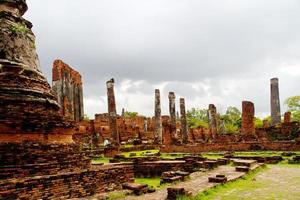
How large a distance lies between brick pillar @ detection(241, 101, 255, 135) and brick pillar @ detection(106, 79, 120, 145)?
7.96 m

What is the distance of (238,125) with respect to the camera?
42.5 meters

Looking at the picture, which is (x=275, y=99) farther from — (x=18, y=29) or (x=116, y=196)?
(x=18, y=29)

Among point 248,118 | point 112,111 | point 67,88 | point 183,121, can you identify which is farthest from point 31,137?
point 183,121

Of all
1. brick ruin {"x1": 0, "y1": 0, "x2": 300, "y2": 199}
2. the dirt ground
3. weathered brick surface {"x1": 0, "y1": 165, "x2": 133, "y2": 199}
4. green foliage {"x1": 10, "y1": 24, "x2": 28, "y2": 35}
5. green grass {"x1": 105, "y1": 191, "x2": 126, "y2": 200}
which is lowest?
the dirt ground

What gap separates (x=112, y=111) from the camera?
19.7 meters

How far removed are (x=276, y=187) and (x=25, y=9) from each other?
7277 mm

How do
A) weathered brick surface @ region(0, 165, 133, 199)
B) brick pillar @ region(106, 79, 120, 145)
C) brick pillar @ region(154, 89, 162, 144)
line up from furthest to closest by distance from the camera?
brick pillar @ region(154, 89, 162, 144)
brick pillar @ region(106, 79, 120, 145)
weathered brick surface @ region(0, 165, 133, 199)

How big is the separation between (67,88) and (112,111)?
4.61 m

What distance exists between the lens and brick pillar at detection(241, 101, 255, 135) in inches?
786

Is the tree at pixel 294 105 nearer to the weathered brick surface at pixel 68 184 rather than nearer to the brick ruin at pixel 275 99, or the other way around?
the brick ruin at pixel 275 99

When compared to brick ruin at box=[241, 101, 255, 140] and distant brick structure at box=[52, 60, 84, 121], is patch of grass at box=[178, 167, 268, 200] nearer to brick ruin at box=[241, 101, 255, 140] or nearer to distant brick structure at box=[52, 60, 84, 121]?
brick ruin at box=[241, 101, 255, 140]

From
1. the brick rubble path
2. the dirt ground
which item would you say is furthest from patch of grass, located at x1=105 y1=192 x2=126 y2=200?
the dirt ground

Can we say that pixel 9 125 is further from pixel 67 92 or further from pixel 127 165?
pixel 67 92

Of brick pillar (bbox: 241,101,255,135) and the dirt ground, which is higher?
brick pillar (bbox: 241,101,255,135)
